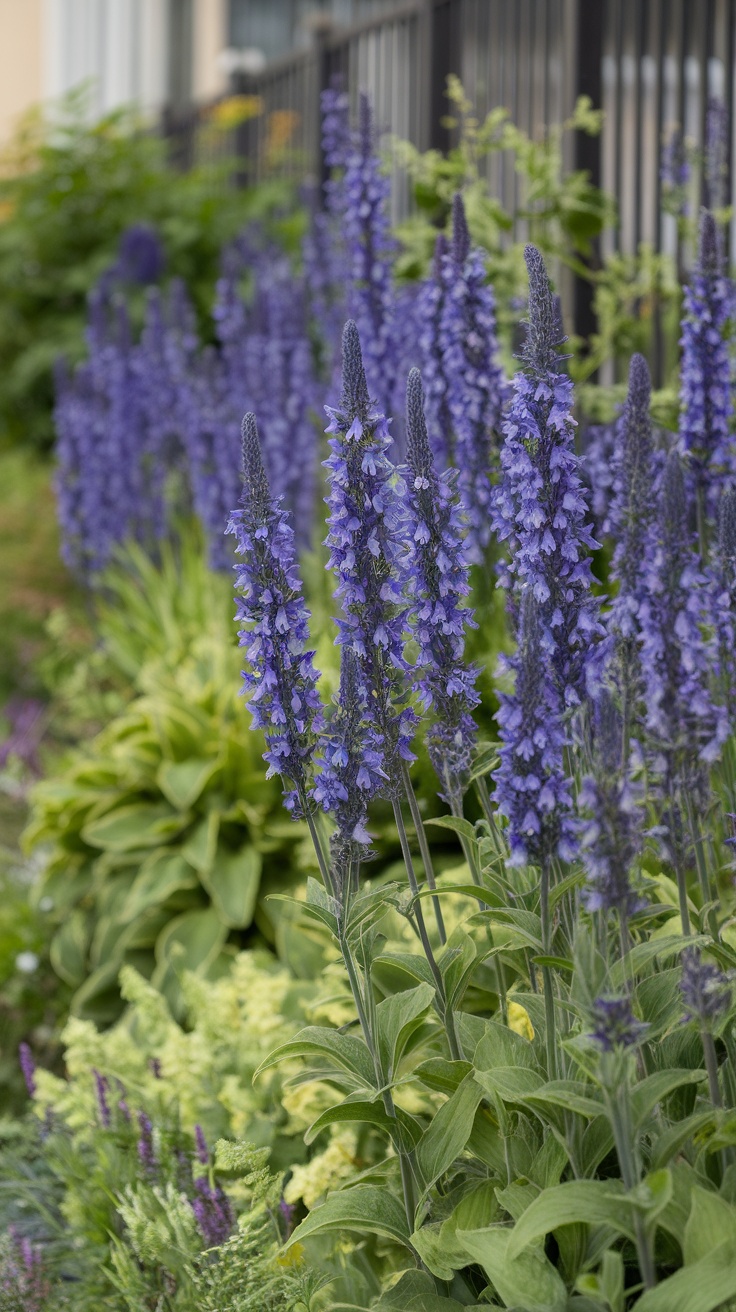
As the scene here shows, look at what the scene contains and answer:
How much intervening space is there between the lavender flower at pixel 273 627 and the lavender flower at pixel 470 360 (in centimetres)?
106

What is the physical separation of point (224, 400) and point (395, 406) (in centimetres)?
166

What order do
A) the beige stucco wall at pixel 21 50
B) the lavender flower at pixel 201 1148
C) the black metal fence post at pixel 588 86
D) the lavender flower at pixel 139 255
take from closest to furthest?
the lavender flower at pixel 201 1148 → the black metal fence post at pixel 588 86 → the lavender flower at pixel 139 255 → the beige stucco wall at pixel 21 50

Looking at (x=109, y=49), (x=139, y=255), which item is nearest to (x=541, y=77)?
(x=139, y=255)

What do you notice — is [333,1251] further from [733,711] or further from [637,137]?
[637,137]

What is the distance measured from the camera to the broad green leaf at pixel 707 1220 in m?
1.69

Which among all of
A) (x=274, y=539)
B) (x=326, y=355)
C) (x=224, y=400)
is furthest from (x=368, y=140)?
(x=274, y=539)

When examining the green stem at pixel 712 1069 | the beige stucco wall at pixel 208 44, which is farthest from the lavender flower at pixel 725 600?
the beige stucco wall at pixel 208 44

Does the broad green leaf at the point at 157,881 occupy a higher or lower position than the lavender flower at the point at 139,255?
lower

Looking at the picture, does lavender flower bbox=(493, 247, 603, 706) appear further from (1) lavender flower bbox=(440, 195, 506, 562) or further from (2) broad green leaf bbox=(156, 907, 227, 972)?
(2) broad green leaf bbox=(156, 907, 227, 972)

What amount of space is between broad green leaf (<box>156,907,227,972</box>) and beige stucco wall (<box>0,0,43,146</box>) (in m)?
14.9

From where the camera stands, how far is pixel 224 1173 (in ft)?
9.75

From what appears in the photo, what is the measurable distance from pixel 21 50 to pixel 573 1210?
17577 millimetres

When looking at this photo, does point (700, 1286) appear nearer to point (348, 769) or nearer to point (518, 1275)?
point (518, 1275)

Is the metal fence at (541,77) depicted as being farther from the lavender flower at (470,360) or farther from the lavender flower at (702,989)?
the lavender flower at (702,989)
